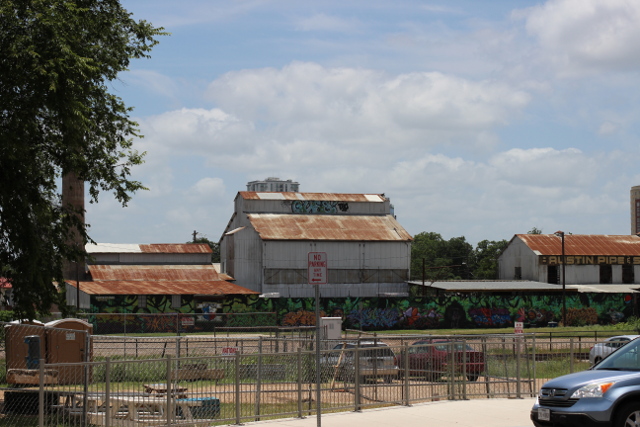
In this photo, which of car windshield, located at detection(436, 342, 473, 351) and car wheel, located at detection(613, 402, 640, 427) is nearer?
car wheel, located at detection(613, 402, 640, 427)

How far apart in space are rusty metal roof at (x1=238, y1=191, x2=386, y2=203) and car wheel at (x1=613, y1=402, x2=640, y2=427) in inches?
2598

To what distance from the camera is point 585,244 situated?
Answer: 79.2 metres

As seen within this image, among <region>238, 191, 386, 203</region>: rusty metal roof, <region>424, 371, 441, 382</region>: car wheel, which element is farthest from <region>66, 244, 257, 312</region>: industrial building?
<region>424, 371, 441, 382</region>: car wheel

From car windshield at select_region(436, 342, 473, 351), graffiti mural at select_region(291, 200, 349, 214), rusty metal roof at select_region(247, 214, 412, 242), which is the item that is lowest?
car windshield at select_region(436, 342, 473, 351)

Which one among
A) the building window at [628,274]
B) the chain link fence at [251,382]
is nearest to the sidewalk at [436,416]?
the chain link fence at [251,382]

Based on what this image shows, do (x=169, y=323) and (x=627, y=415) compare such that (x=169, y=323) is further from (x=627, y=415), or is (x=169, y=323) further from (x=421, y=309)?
(x=627, y=415)

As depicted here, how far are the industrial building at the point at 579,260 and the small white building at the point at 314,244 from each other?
1174 centimetres

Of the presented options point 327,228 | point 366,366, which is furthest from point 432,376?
point 327,228

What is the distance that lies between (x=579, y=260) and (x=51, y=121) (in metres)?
64.6

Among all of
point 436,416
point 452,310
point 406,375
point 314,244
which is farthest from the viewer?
point 314,244

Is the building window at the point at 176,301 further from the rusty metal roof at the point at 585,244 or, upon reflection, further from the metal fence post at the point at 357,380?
the metal fence post at the point at 357,380

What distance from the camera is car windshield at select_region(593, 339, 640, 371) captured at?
1305 cm

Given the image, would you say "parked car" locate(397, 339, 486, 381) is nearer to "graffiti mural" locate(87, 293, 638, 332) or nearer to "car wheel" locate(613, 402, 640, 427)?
"car wheel" locate(613, 402, 640, 427)

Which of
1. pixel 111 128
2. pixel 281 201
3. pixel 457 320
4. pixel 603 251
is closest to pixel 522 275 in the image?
pixel 603 251
